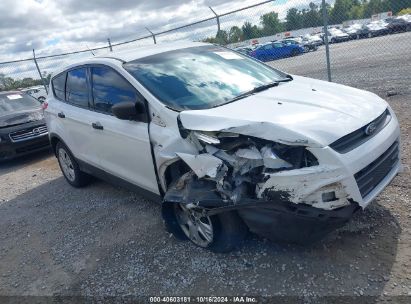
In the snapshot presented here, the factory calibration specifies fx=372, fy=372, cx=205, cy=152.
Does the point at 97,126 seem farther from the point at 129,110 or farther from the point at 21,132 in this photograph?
the point at 21,132

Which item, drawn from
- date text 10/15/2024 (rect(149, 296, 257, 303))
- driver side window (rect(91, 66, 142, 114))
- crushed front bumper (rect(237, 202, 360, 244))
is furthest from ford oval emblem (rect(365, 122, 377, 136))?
driver side window (rect(91, 66, 142, 114))

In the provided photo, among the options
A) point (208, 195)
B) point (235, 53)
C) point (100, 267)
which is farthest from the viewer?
point (235, 53)

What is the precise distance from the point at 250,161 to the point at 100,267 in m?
1.83

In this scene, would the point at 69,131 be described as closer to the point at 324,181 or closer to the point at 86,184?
the point at 86,184

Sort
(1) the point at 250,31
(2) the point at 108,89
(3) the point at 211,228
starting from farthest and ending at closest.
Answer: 1. (1) the point at 250,31
2. (2) the point at 108,89
3. (3) the point at 211,228

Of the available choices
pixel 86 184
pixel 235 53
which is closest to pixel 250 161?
pixel 235 53

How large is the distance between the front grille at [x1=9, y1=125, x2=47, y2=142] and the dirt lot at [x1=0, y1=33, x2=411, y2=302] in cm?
295

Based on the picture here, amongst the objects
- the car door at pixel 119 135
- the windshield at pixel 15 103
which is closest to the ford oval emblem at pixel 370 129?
the car door at pixel 119 135

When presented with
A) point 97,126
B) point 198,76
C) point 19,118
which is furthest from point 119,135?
point 19,118

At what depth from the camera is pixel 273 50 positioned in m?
25.2

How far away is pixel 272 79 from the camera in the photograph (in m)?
4.06

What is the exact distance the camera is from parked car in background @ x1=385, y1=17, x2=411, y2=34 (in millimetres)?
15770

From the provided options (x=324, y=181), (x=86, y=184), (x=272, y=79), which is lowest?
(x=86, y=184)

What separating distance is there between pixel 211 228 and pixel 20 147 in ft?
20.2
